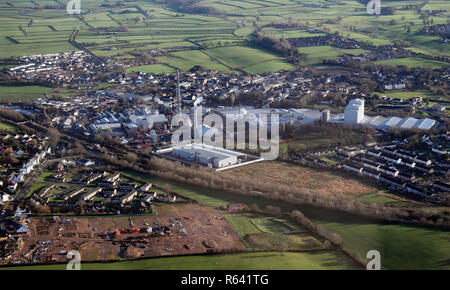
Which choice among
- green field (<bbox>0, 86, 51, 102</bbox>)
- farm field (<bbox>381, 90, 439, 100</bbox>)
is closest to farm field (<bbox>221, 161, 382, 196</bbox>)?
farm field (<bbox>381, 90, 439, 100</bbox>)

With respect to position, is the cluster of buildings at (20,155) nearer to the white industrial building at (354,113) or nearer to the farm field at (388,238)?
the farm field at (388,238)

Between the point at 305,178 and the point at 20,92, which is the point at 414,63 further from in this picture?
the point at 20,92

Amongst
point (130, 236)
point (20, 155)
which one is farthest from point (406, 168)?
point (20, 155)

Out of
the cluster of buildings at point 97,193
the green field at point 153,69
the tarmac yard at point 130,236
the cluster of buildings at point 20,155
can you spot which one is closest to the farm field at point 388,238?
the tarmac yard at point 130,236

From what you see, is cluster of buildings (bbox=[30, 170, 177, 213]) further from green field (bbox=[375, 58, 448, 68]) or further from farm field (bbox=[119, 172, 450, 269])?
green field (bbox=[375, 58, 448, 68])

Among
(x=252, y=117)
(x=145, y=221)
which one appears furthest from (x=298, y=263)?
(x=252, y=117)

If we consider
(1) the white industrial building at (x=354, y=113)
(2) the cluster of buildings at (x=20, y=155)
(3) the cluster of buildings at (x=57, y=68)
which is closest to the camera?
(2) the cluster of buildings at (x=20, y=155)
